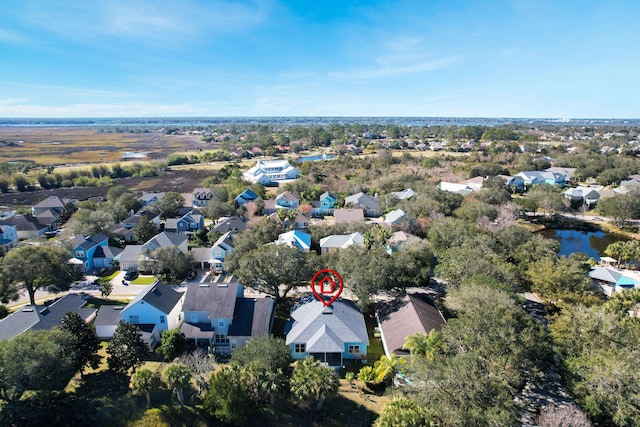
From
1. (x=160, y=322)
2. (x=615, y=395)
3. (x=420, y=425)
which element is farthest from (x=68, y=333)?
(x=615, y=395)

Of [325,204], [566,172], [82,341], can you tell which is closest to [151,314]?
[82,341]

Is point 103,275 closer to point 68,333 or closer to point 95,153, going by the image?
point 68,333

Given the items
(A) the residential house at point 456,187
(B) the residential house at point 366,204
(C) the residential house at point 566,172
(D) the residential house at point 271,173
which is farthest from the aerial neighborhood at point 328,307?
(D) the residential house at point 271,173

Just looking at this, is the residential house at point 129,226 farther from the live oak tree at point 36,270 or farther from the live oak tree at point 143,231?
the live oak tree at point 36,270

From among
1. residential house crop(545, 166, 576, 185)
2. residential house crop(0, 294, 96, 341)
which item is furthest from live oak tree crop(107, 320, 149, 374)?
residential house crop(545, 166, 576, 185)

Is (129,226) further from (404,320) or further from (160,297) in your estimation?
(404,320)
